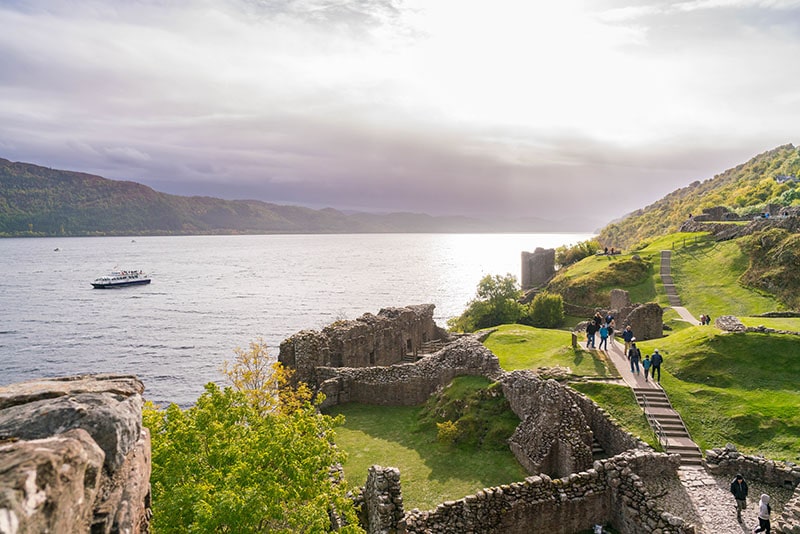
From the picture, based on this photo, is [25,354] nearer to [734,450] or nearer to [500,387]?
[500,387]

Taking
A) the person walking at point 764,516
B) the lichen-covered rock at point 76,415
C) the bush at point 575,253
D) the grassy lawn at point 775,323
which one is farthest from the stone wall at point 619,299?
the lichen-covered rock at point 76,415

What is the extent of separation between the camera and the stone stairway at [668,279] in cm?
6246

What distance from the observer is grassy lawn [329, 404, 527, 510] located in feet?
76.0

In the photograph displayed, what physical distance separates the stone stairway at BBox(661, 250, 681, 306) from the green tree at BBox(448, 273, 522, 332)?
19.7m

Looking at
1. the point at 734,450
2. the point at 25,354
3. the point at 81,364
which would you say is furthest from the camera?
Answer: the point at 25,354

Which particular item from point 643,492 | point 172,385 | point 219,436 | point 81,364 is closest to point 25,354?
point 81,364

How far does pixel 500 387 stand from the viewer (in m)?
29.7

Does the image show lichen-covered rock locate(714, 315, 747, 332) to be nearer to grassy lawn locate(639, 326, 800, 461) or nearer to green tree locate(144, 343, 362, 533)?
grassy lawn locate(639, 326, 800, 461)

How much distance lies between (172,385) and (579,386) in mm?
59217

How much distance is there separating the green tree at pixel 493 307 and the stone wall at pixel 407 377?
3385cm

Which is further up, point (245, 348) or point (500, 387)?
point (500, 387)

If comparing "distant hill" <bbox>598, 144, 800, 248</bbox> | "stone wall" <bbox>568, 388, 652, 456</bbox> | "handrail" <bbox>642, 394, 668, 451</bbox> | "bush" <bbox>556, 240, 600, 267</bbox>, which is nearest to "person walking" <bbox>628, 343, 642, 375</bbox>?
"handrail" <bbox>642, 394, 668, 451</bbox>

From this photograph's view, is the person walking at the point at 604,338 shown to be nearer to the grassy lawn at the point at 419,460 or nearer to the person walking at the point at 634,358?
the person walking at the point at 634,358

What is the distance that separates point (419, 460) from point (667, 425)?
44.6ft
